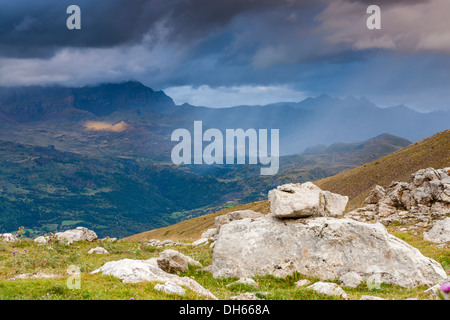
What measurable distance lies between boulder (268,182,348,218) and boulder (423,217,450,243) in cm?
1133

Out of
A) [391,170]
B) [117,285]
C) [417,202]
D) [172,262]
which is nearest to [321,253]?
[172,262]

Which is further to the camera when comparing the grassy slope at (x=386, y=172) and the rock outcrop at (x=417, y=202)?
the grassy slope at (x=386, y=172)

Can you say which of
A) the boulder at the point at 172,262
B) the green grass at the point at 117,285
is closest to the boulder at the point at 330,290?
the green grass at the point at 117,285

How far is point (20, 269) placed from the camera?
890 inches

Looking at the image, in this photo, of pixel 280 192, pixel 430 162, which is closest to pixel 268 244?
pixel 280 192

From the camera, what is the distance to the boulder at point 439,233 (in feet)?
108

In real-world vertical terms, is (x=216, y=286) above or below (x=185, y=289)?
below

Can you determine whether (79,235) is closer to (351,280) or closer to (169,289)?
(169,289)

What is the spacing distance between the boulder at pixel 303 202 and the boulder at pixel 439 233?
1133 centimetres

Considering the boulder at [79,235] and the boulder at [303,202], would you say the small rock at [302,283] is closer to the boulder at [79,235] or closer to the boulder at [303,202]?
the boulder at [303,202]

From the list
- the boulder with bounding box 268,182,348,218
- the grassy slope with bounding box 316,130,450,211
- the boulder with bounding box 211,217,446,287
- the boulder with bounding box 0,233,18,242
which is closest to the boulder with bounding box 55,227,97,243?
the boulder with bounding box 0,233,18,242

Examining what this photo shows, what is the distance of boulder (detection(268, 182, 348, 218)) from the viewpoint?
1019 inches
